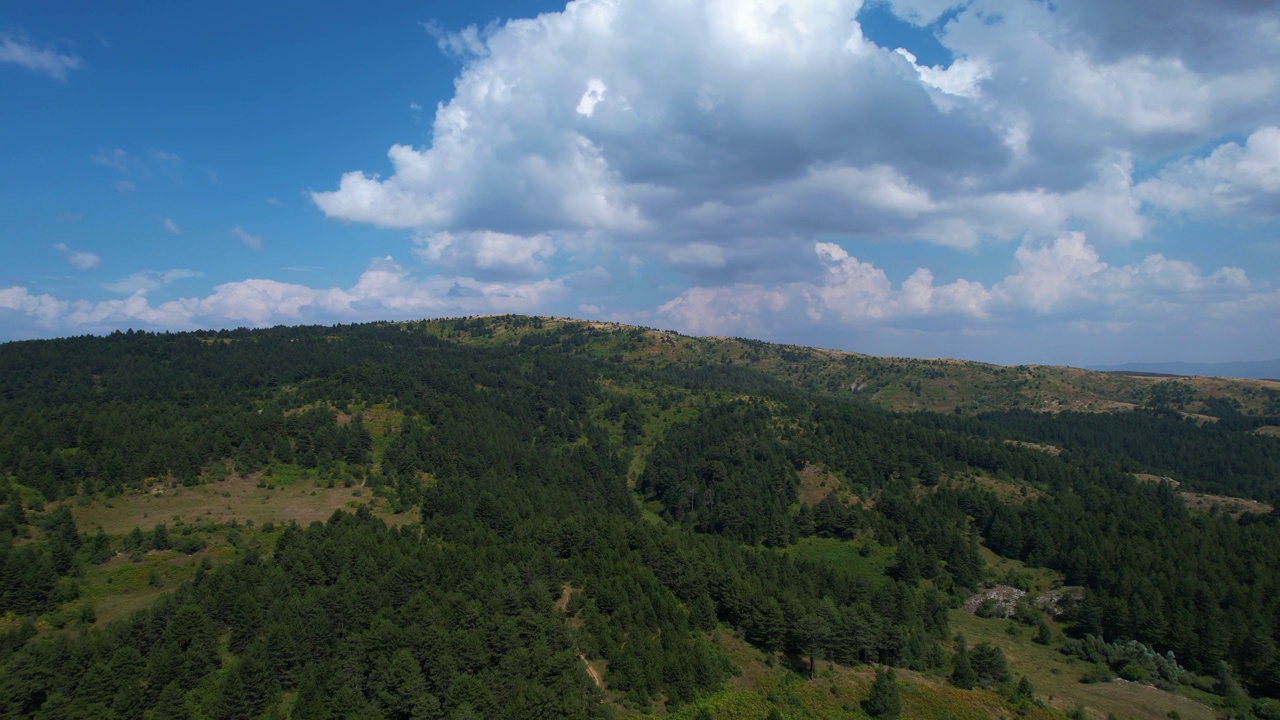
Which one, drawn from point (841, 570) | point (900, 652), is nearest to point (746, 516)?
point (841, 570)

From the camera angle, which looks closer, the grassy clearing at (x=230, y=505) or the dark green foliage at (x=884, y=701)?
the dark green foliage at (x=884, y=701)

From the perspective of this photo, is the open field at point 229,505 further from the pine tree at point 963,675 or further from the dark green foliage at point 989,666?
the dark green foliage at point 989,666

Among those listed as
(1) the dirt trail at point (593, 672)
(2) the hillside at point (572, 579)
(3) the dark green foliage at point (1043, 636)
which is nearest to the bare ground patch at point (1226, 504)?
(2) the hillside at point (572, 579)

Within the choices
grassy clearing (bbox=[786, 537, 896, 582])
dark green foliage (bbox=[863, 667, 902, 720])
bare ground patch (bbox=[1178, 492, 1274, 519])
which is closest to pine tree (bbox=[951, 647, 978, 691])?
dark green foliage (bbox=[863, 667, 902, 720])

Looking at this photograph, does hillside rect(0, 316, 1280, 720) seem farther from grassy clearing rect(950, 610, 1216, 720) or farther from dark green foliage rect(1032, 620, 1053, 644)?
dark green foliage rect(1032, 620, 1053, 644)

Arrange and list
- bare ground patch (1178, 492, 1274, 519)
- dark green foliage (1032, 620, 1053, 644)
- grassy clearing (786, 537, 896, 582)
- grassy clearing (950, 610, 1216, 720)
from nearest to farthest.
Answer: grassy clearing (950, 610, 1216, 720) → dark green foliage (1032, 620, 1053, 644) → grassy clearing (786, 537, 896, 582) → bare ground patch (1178, 492, 1274, 519)
